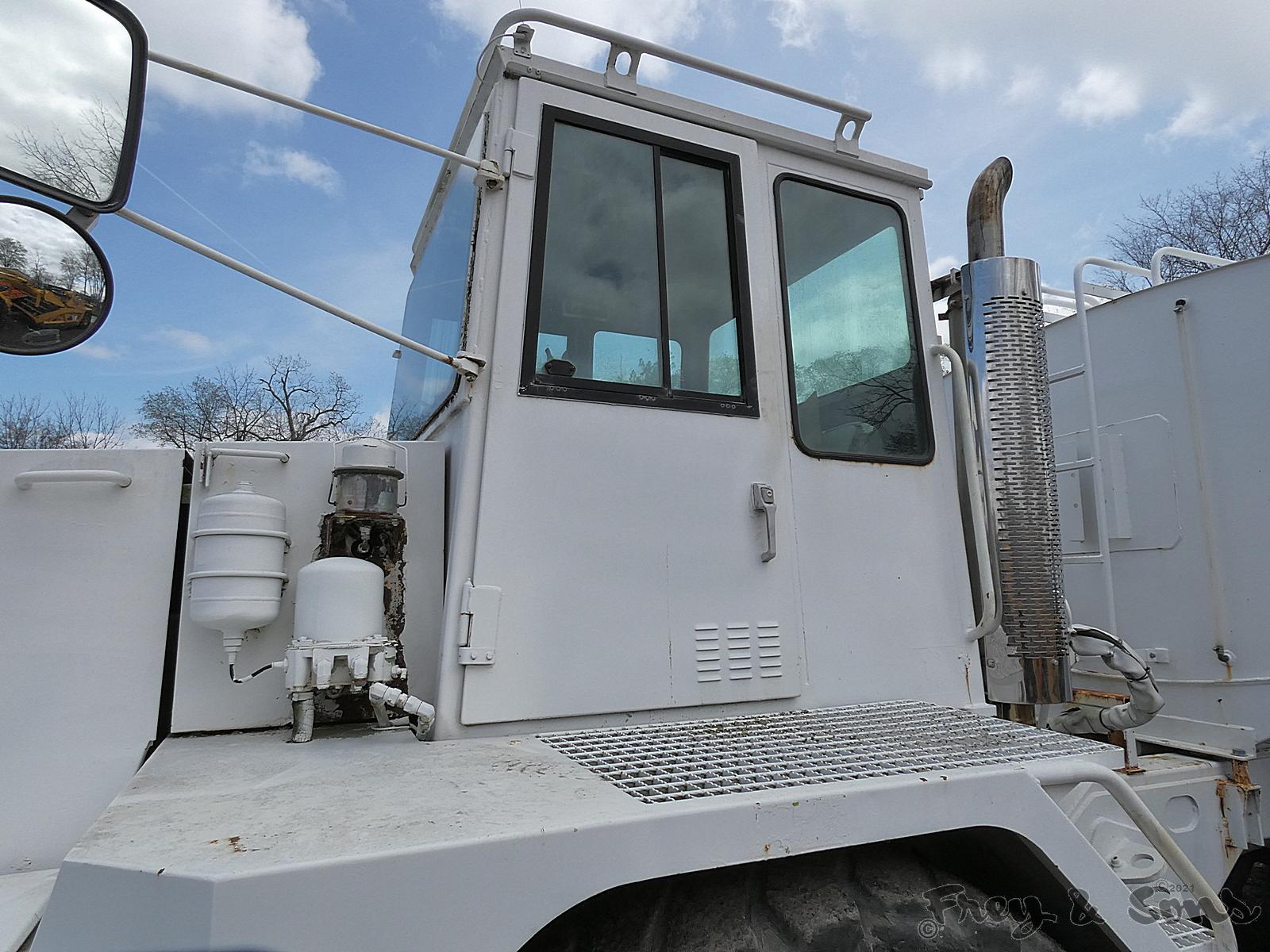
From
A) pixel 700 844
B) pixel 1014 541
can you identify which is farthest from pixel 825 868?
pixel 1014 541

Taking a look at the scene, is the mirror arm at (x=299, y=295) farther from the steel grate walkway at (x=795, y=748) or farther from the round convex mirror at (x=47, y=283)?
the steel grate walkway at (x=795, y=748)

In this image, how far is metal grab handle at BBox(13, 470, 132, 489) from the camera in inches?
64.2

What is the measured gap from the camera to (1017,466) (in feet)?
7.43

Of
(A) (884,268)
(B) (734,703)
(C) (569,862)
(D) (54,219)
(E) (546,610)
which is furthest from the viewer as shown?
(A) (884,268)

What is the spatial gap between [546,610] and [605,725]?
303mm

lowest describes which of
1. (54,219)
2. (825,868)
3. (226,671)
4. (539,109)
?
(825,868)

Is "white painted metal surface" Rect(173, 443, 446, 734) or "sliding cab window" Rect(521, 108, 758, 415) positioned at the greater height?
"sliding cab window" Rect(521, 108, 758, 415)

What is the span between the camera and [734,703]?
1.87 metres

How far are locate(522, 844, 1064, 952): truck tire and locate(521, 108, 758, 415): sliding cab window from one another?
43.1 inches

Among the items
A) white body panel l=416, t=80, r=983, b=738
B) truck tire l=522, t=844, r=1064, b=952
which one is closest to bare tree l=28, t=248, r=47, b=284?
white body panel l=416, t=80, r=983, b=738

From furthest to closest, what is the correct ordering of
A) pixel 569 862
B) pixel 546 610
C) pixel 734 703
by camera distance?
pixel 734 703 → pixel 546 610 → pixel 569 862

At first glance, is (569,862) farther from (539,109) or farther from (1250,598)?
(1250,598)

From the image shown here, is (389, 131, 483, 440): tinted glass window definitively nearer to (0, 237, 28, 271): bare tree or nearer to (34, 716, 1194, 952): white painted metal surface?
(0, 237, 28, 271): bare tree

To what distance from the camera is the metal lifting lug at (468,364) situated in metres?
1.77
